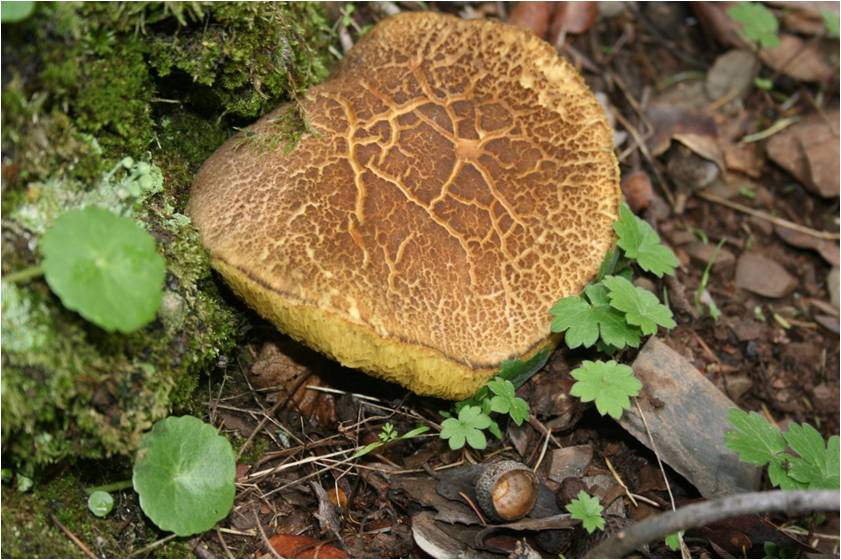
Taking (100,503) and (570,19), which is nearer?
(100,503)

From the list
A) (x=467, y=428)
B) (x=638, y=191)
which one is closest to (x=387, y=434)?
(x=467, y=428)

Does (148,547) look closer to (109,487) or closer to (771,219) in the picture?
(109,487)

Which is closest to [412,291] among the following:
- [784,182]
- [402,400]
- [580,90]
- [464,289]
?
[464,289]

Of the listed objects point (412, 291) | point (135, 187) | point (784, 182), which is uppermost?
point (135, 187)

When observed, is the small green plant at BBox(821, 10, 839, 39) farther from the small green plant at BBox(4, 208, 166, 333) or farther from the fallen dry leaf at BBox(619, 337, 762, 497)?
the small green plant at BBox(4, 208, 166, 333)

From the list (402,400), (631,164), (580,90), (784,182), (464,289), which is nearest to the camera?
(464,289)

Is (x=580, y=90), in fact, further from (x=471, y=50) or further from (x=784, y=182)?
(x=784, y=182)

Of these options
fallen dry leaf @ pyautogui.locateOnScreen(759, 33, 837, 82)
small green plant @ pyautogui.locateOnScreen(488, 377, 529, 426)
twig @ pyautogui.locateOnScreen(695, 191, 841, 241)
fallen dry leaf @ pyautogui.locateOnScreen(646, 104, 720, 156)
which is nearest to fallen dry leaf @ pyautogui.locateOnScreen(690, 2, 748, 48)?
fallen dry leaf @ pyautogui.locateOnScreen(759, 33, 837, 82)
